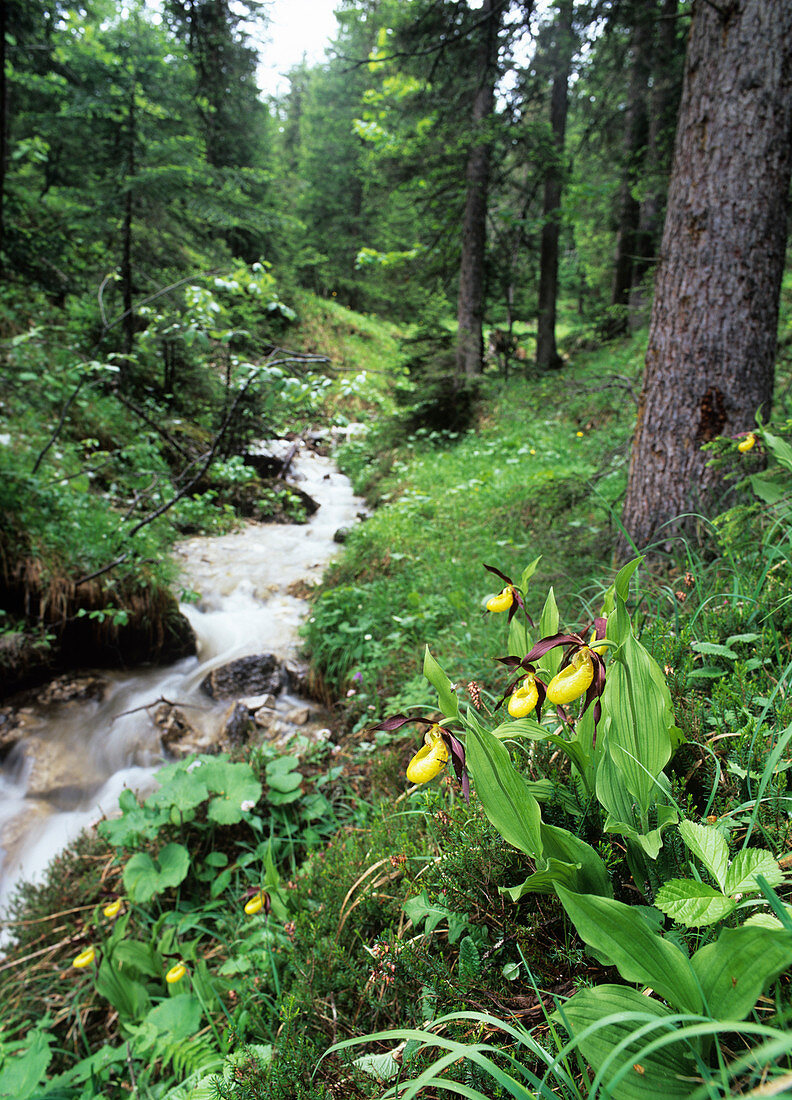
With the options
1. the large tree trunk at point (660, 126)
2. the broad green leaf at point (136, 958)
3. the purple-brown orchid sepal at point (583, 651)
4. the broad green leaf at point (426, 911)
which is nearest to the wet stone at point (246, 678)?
the broad green leaf at point (136, 958)

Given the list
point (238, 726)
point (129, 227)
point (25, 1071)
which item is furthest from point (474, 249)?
point (25, 1071)

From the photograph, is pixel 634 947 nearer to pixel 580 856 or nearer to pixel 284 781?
pixel 580 856

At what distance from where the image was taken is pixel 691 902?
2.93 ft

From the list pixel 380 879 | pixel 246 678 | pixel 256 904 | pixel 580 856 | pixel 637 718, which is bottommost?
pixel 246 678

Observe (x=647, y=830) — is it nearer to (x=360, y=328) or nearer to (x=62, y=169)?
(x=62, y=169)

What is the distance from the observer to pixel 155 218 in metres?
7.98

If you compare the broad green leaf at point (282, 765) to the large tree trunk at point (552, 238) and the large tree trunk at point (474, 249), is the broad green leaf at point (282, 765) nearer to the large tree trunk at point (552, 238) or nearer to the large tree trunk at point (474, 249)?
the large tree trunk at point (474, 249)

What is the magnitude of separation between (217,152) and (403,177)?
27.2ft

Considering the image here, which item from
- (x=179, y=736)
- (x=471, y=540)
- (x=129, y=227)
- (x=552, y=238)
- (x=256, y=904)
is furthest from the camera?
(x=552, y=238)

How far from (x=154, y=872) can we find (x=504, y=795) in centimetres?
210

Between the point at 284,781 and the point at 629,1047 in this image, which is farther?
the point at 284,781

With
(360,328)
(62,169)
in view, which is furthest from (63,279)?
(360,328)

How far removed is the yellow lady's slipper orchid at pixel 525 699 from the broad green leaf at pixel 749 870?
16.7 inches

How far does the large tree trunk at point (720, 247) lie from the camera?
2436 millimetres
